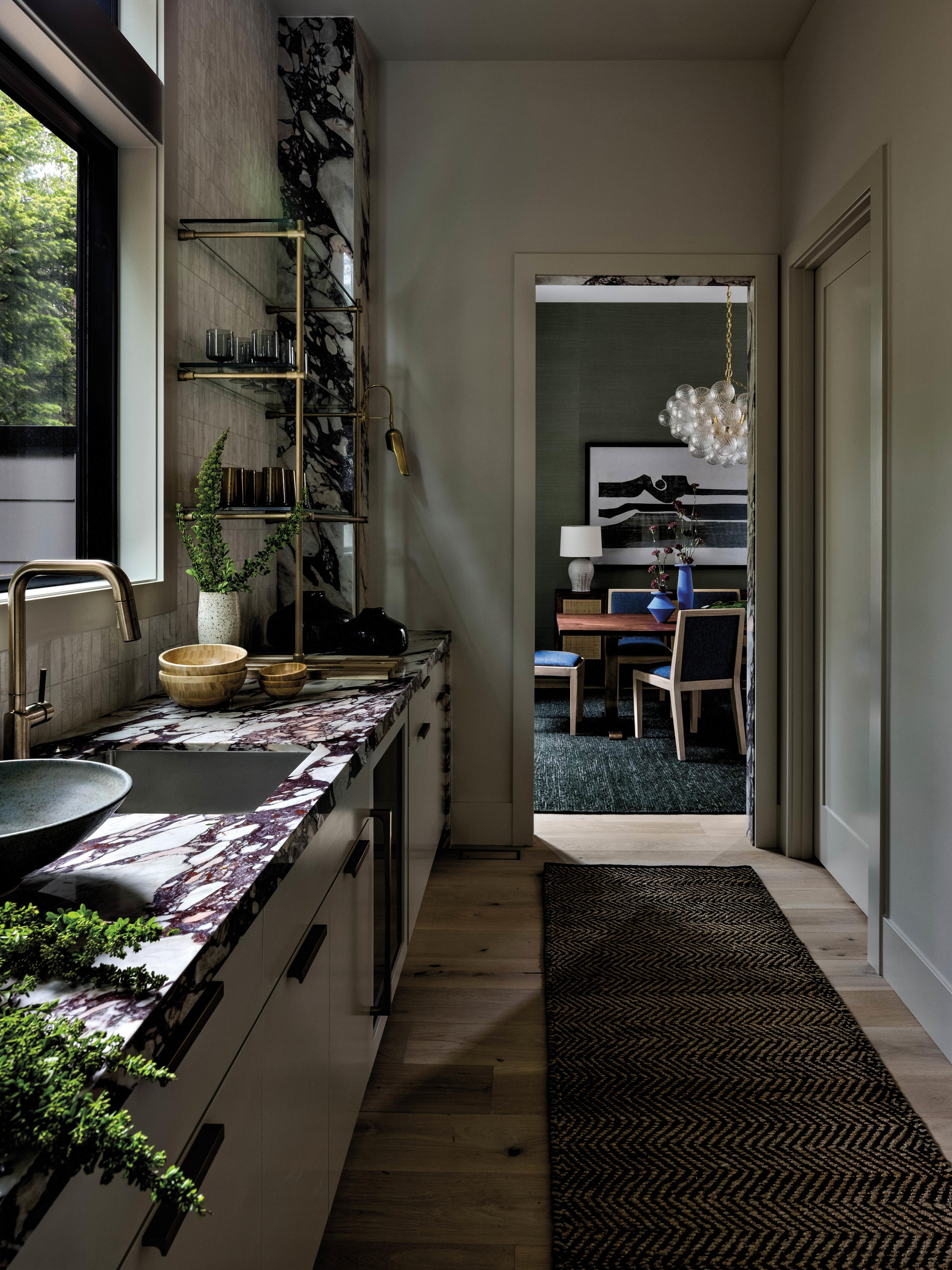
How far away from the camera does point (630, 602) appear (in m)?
6.73

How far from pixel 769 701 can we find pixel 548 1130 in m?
2.02

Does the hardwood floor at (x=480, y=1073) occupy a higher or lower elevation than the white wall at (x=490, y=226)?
lower

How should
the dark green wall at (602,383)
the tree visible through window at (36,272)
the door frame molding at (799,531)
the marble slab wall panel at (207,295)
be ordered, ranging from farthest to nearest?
the dark green wall at (602,383) < the door frame molding at (799,531) < the marble slab wall panel at (207,295) < the tree visible through window at (36,272)

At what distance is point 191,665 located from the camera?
6.25 ft

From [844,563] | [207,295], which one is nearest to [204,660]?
[207,295]

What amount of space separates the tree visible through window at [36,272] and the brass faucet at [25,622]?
0.56 metres

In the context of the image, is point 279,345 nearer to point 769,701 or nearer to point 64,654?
point 64,654

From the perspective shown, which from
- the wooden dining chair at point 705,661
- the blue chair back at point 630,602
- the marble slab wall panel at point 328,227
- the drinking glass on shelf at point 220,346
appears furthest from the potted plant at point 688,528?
the drinking glass on shelf at point 220,346

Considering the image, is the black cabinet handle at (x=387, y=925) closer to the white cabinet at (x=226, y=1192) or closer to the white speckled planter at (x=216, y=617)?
the white speckled planter at (x=216, y=617)

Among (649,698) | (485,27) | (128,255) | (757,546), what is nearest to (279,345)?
(128,255)

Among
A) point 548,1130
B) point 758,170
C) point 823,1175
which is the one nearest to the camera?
point 823,1175

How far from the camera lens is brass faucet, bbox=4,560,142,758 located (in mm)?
1221

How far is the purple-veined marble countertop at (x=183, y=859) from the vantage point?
661mm

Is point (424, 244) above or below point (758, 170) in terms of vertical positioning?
below
